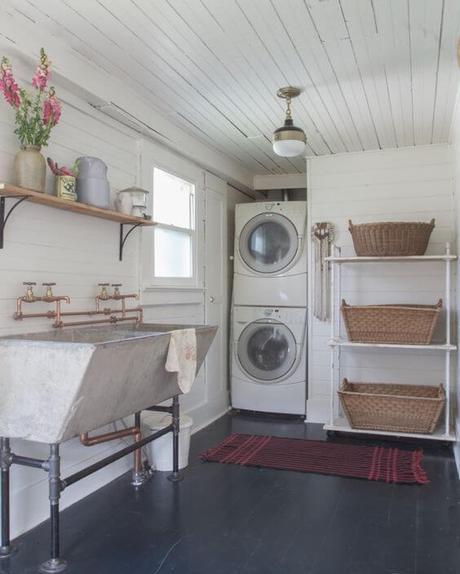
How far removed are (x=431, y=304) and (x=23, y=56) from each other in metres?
3.50

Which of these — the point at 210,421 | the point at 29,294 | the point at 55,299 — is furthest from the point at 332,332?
the point at 29,294

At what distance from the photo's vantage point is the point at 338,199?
4.69 m

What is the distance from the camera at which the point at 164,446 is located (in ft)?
10.9

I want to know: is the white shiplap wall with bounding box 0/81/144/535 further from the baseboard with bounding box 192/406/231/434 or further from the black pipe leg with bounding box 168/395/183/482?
the baseboard with bounding box 192/406/231/434

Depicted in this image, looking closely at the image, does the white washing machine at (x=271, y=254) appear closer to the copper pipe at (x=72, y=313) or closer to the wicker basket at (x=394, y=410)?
the wicker basket at (x=394, y=410)

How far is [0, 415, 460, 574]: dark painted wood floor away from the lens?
2.22 m

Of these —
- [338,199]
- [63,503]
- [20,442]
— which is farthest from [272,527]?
[338,199]

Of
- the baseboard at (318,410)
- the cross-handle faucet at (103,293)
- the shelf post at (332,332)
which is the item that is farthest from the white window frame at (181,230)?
the baseboard at (318,410)

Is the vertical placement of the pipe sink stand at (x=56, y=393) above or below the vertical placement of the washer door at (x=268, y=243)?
below

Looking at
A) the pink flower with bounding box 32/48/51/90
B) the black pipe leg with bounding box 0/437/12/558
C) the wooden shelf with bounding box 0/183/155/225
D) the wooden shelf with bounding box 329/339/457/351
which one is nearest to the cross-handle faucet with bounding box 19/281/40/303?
the wooden shelf with bounding box 0/183/155/225

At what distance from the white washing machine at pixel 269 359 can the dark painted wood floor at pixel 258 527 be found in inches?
57.5

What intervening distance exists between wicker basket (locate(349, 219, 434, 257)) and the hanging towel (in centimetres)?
182

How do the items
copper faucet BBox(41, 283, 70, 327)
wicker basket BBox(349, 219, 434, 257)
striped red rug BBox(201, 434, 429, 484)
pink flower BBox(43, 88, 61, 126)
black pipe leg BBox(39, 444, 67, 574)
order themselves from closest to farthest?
black pipe leg BBox(39, 444, 67, 574) < pink flower BBox(43, 88, 61, 126) < copper faucet BBox(41, 283, 70, 327) < striped red rug BBox(201, 434, 429, 484) < wicker basket BBox(349, 219, 434, 257)

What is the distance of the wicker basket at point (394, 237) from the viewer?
389 centimetres
